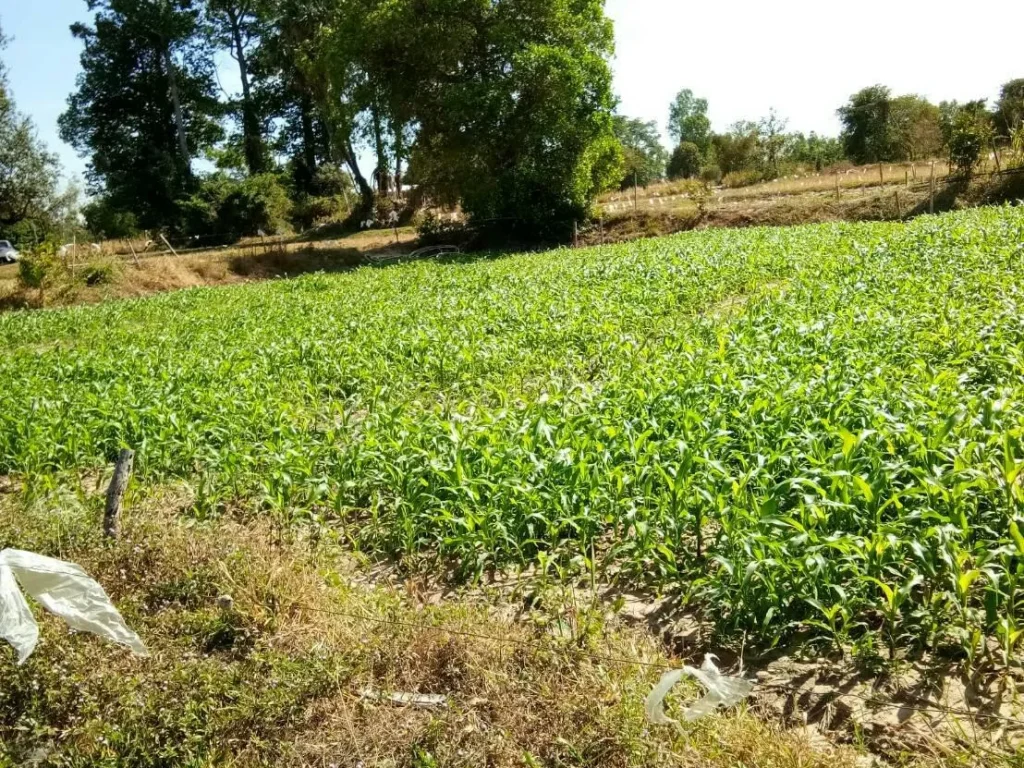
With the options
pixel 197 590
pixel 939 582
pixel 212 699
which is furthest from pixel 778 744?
pixel 197 590

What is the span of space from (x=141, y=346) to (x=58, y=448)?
203 inches

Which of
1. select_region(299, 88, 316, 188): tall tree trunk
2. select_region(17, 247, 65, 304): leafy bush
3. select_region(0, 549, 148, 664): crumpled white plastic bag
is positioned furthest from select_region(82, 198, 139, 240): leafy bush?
select_region(0, 549, 148, 664): crumpled white plastic bag

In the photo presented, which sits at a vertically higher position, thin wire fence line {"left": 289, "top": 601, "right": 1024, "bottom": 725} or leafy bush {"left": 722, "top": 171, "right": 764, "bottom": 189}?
leafy bush {"left": 722, "top": 171, "right": 764, "bottom": 189}

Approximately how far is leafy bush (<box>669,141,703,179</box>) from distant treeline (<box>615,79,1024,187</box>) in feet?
0.25

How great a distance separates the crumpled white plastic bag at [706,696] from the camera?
2.38m

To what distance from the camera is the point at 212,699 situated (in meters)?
2.90

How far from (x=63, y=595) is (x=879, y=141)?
45714 millimetres

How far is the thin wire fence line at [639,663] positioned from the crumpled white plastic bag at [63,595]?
0.80 m

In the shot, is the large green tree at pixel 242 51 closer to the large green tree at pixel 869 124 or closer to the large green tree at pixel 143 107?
the large green tree at pixel 143 107

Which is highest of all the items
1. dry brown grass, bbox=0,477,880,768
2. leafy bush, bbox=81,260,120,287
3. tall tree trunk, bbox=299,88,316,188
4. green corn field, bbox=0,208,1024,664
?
tall tree trunk, bbox=299,88,316,188

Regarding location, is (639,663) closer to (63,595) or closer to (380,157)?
(63,595)

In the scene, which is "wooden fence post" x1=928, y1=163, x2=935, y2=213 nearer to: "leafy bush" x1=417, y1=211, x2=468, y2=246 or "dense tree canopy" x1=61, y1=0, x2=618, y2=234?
"dense tree canopy" x1=61, y1=0, x2=618, y2=234

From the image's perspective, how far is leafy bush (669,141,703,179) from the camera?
5366 cm

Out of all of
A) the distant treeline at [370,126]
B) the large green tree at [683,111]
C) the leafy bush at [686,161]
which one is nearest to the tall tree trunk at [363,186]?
the distant treeline at [370,126]
